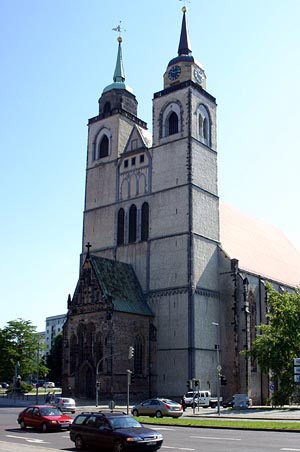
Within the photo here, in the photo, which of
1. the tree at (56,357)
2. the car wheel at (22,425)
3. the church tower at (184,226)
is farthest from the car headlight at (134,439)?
the tree at (56,357)

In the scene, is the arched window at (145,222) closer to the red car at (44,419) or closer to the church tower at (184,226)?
the church tower at (184,226)

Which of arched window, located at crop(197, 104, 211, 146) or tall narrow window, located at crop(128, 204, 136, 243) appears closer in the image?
tall narrow window, located at crop(128, 204, 136, 243)

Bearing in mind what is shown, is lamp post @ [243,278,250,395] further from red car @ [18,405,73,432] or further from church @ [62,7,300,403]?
red car @ [18,405,73,432]

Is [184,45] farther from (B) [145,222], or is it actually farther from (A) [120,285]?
(A) [120,285]

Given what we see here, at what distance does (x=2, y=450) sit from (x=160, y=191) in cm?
4324

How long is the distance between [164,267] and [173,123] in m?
15.8

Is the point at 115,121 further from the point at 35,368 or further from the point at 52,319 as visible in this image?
the point at 52,319

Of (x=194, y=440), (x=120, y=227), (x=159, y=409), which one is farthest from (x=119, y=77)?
(x=194, y=440)

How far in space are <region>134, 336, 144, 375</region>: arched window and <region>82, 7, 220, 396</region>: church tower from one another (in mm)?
1040

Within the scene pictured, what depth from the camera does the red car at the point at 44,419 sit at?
24859mm

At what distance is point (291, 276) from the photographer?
72.1 m

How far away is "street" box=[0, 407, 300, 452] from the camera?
57.9 feet

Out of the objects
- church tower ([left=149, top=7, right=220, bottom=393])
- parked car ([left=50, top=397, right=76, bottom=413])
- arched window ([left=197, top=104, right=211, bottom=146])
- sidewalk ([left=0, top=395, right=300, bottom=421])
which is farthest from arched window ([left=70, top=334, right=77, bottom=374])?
arched window ([left=197, top=104, right=211, bottom=146])

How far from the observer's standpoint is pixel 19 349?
76812mm
